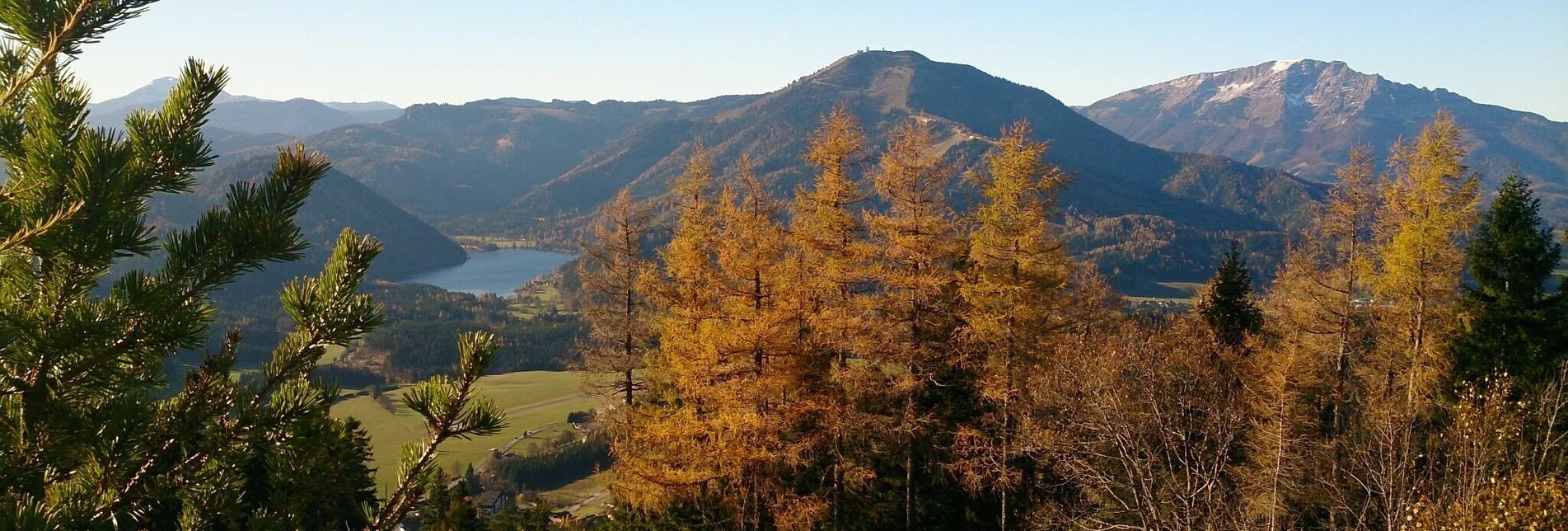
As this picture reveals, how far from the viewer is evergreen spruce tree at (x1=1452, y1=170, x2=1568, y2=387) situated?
52.6ft

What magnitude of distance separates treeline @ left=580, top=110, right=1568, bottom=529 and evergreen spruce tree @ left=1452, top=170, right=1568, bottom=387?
0.14ft

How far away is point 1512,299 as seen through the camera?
16.1m

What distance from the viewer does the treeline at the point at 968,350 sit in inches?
542

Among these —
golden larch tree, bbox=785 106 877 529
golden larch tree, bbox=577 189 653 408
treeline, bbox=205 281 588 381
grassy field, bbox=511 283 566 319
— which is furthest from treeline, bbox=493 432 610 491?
grassy field, bbox=511 283 566 319

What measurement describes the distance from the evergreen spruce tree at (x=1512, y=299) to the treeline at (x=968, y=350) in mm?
43

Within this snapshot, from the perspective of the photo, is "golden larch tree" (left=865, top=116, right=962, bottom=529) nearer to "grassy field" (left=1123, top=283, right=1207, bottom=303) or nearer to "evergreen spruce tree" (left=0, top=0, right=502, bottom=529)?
"evergreen spruce tree" (left=0, top=0, right=502, bottom=529)

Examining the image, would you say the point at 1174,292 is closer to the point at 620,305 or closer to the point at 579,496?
the point at 579,496

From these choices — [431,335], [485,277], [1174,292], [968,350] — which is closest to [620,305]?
[968,350]

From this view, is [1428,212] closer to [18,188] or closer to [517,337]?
[18,188]

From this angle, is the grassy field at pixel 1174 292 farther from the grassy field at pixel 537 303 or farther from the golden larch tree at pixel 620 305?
the golden larch tree at pixel 620 305

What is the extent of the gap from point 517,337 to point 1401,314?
99.3 meters

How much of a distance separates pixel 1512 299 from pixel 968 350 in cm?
1178

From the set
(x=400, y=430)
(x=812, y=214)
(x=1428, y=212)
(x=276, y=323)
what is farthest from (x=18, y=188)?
(x=276, y=323)

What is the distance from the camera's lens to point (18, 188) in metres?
2.43
